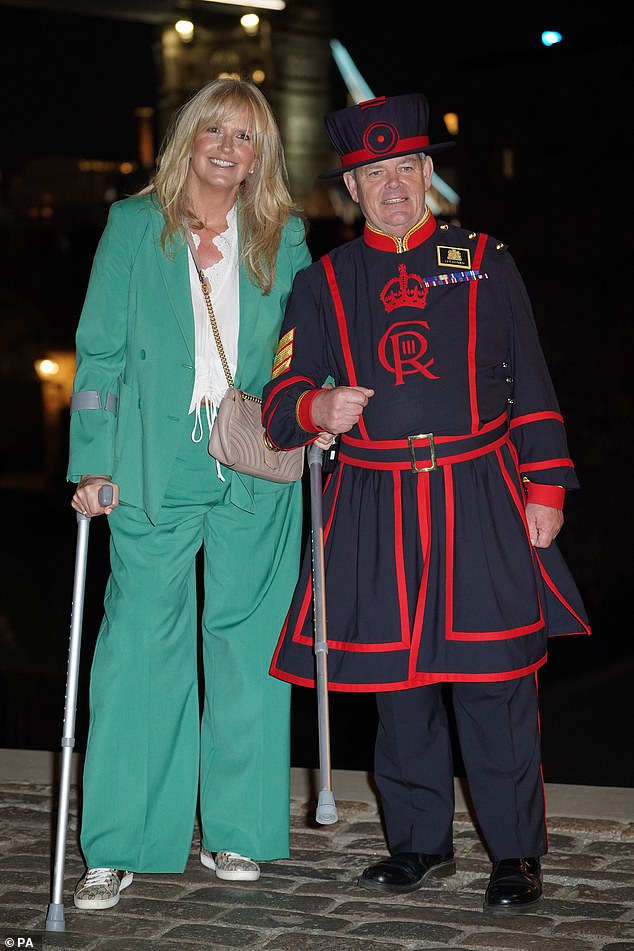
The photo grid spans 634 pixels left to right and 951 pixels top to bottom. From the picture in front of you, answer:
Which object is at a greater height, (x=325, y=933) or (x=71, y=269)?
(x=71, y=269)

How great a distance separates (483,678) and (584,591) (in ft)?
25.3

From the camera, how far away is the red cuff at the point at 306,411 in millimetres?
3191

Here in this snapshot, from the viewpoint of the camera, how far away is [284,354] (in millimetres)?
3305

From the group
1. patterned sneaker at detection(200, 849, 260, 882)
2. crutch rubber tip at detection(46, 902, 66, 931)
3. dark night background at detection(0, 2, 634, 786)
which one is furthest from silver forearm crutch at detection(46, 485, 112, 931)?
dark night background at detection(0, 2, 634, 786)

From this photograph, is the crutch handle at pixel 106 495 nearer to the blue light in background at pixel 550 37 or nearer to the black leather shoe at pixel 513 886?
the black leather shoe at pixel 513 886

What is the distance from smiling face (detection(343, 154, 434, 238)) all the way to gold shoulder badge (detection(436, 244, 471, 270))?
0.29ft

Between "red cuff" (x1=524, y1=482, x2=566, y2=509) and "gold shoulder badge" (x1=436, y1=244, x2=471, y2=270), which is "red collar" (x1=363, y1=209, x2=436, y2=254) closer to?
"gold shoulder badge" (x1=436, y1=244, x2=471, y2=270)

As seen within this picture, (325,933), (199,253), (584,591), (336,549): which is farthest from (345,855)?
(584,591)

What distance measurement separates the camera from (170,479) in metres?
3.36

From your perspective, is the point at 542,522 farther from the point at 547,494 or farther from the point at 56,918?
the point at 56,918

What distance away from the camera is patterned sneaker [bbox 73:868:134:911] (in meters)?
3.23

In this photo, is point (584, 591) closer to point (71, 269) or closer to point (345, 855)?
point (71, 269)

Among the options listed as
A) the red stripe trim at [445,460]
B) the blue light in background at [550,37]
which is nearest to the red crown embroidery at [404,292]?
the red stripe trim at [445,460]

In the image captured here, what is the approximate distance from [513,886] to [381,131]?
162 centimetres
